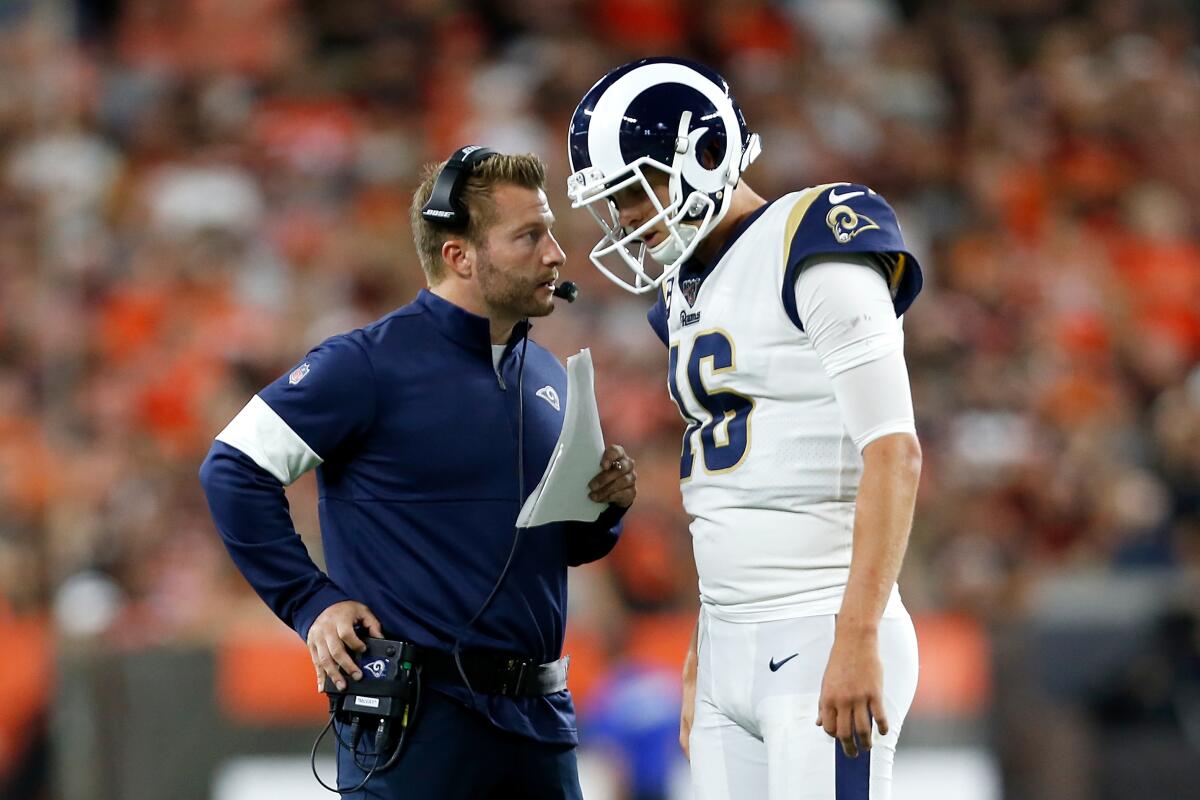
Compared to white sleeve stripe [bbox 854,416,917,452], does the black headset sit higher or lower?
higher

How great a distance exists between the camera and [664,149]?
293 centimetres

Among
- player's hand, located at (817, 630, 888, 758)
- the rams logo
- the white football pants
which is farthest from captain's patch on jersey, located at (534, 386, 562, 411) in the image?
player's hand, located at (817, 630, 888, 758)

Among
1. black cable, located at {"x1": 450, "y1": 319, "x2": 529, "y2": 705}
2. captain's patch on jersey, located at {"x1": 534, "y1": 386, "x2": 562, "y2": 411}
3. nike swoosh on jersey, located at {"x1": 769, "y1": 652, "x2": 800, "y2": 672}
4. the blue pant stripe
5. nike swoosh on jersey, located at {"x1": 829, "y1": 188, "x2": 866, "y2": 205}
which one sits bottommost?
the blue pant stripe

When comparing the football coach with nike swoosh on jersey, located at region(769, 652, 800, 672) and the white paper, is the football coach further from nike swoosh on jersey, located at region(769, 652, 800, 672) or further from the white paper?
nike swoosh on jersey, located at region(769, 652, 800, 672)

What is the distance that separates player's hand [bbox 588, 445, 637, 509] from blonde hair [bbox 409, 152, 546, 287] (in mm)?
501

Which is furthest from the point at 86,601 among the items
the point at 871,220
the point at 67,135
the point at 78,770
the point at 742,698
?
the point at 871,220

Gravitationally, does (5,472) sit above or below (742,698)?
above

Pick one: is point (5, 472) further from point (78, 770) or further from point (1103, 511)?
point (1103, 511)

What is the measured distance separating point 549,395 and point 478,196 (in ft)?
1.45

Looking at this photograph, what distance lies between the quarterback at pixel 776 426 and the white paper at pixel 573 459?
0.64 ft

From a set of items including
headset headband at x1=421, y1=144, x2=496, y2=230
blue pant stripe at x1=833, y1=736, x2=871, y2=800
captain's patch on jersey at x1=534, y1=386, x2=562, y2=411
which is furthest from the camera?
captain's patch on jersey at x1=534, y1=386, x2=562, y2=411

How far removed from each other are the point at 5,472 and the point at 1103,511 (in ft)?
15.2

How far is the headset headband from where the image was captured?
3322mm

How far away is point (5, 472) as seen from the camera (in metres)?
5.84
